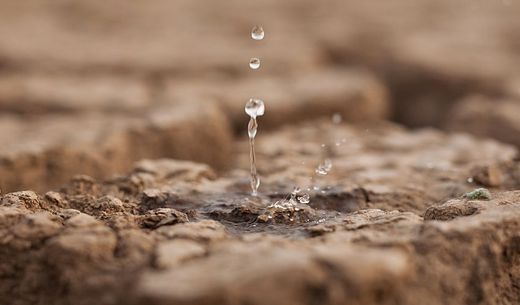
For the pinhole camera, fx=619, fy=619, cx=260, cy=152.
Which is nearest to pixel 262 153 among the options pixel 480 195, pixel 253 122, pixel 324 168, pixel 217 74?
pixel 324 168

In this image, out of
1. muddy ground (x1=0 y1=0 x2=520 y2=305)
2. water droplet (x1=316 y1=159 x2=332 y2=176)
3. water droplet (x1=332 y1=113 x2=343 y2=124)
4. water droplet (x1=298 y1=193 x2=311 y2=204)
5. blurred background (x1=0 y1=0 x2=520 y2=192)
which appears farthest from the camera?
water droplet (x1=332 y1=113 x2=343 y2=124)

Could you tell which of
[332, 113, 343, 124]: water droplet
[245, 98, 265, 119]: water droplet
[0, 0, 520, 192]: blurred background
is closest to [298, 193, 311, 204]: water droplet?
[245, 98, 265, 119]: water droplet

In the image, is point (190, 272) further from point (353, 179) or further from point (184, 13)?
point (184, 13)

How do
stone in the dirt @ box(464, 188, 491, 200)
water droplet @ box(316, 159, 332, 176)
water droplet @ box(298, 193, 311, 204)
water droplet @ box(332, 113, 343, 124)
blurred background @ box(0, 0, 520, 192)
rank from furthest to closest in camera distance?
water droplet @ box(332, 113, 343, 124) < blurred background @ box(0, 0, 520, 192) < water droplet @ box(316, 159, 332, 176) < water droplet @ box(298, 193, 311, 204) < stone in the dirt @ box(464, 188, 491, 200)

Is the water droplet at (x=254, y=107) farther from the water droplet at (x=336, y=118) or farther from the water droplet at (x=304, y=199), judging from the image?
the water droplet at (x=336, y=118)

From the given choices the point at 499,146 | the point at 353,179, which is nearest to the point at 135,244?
the point at 353,179

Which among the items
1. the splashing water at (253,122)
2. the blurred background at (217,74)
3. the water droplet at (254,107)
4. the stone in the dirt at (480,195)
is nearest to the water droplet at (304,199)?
the splashing water at (253,122)

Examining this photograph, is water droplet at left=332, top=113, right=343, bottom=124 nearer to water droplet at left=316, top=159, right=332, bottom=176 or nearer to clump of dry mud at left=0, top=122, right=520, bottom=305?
water droplet at left=316, top=159, right=332, bottom=176
